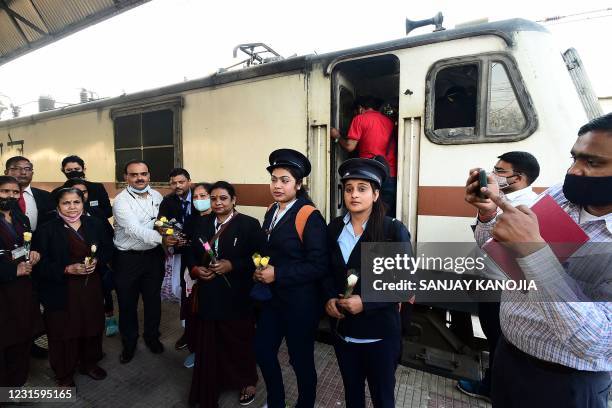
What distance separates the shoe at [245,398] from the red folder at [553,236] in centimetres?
237

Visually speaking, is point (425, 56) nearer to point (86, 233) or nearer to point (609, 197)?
point (609, 197)

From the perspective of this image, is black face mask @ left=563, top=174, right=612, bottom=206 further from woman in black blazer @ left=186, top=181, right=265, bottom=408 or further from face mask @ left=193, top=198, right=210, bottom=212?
face mask @ left=193, top=198, right=210, bottom=212

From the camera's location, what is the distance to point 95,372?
296 cm

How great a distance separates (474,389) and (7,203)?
4.32 metres

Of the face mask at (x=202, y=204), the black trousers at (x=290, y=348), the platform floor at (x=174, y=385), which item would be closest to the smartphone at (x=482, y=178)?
the black trousers at (x=290, y=348)

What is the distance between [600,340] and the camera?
96 cm

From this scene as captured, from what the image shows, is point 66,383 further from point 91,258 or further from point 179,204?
point 179,204

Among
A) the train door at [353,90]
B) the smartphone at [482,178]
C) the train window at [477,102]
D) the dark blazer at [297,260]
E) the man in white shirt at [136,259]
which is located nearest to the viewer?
the smartphone at [482,178]

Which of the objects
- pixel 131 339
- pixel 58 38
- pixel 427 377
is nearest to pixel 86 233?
pixel 131 339

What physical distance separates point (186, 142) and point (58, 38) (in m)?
3.96

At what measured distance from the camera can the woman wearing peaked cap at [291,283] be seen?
209 centimetres

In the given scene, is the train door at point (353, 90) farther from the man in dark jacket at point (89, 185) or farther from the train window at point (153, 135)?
the man in dark jacket at point (89, 185)

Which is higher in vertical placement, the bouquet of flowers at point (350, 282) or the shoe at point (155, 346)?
the bouquet of flowers at point (350, 282)

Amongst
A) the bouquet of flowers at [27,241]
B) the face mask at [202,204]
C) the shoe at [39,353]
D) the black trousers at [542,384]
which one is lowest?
the shoe at [39,353]
